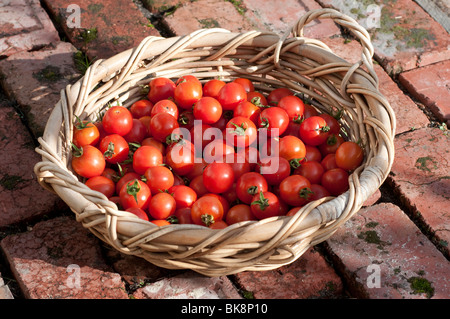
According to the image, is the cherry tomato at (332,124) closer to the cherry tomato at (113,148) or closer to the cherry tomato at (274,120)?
the cherry tomato at (274,120)

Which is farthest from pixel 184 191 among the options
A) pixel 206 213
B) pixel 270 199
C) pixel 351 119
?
pixel 351 119

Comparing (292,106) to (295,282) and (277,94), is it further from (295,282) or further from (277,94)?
(295,282)

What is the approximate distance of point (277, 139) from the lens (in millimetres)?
2141

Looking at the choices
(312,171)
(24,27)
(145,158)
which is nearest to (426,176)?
(312,171)

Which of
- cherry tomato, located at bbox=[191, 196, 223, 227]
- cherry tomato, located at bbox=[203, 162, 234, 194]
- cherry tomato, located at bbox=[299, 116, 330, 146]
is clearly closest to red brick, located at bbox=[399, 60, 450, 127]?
cherry tomato, located at bbox=[299, 116, 330, 146]

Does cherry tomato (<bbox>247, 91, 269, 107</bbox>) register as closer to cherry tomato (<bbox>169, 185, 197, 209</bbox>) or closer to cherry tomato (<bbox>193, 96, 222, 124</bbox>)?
cherry tomato (<bbox>193, 96, 222, 124</bbox>)

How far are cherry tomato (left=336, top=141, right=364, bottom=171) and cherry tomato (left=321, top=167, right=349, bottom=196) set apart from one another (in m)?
0.03

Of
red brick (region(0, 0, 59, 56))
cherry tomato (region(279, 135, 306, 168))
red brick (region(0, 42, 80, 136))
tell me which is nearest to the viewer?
cherry tomato (region(279, 135, 306, 168))

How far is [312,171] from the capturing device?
204 cm

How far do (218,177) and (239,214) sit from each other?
0.16 m

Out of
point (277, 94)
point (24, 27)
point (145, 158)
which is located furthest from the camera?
point (24, 27)

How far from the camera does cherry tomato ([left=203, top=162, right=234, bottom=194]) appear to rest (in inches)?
77.4

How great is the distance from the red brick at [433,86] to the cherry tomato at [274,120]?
0.88 m

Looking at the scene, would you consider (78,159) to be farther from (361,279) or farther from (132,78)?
(361,279)
